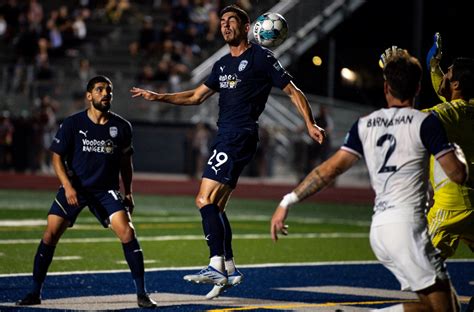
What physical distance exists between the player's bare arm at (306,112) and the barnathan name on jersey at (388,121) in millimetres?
2222

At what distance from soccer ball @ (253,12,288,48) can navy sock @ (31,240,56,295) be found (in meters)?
2.75

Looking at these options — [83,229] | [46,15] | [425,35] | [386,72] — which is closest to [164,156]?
[46,15]

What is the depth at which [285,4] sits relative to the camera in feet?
101

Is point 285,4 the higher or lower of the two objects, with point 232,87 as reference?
higher

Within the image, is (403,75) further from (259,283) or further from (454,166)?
(259,283)

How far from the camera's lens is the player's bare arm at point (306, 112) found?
8.73 m

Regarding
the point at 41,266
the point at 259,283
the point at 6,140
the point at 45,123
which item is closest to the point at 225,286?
the point at 41,266

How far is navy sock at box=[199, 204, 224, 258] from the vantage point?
30.5ft

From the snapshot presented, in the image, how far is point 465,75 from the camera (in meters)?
8.28

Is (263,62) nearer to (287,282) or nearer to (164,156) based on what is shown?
(287,282)

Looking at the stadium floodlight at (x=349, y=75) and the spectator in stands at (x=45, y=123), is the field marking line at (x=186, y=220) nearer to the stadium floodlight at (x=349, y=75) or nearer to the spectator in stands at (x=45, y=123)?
the stadium floodlight at (x=349, y=75)

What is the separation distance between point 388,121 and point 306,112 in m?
2.79

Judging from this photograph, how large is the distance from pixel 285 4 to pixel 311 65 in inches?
87.7

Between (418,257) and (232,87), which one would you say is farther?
(232,87)
